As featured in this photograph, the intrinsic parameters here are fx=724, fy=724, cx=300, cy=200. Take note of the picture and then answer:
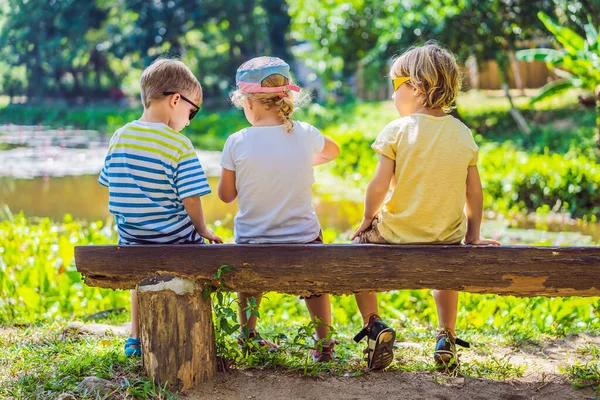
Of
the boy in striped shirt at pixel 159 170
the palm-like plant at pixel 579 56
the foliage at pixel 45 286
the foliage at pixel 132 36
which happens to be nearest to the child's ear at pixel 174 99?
the boy in striped shirt at pixel 159 170

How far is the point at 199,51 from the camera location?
102ft

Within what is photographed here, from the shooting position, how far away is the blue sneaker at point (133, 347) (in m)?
3.44

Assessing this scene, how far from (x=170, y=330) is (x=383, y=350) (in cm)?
99

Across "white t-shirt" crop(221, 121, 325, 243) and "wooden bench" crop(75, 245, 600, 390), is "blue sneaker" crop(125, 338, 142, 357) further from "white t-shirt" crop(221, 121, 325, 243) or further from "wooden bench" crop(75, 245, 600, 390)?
"white t-shirt" crop(221, 121, 325, 243)

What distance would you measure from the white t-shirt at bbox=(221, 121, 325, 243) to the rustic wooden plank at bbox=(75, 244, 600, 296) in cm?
28


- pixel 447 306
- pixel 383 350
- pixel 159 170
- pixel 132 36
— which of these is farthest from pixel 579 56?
pixel 132 36

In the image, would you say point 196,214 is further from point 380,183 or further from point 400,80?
point 400,80

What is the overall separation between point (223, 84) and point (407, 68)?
27.1m

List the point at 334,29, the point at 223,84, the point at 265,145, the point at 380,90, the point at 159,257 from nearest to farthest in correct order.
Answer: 1. the point at 159,257
2. the point at 265,145
3. the point at 334,29
4. the point at 380,90
5. the point at 223,84

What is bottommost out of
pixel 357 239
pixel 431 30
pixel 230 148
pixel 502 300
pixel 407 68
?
pixel 502 300

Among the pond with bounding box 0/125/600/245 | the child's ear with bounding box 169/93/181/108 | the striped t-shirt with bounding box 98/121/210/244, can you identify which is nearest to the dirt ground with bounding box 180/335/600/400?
the striped t-shirt with bounding box 98/121/210/244

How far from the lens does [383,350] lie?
335 cm

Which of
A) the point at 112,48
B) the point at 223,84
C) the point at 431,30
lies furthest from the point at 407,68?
the point at 112,48

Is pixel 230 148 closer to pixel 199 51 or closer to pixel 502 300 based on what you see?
pixel 502 300
